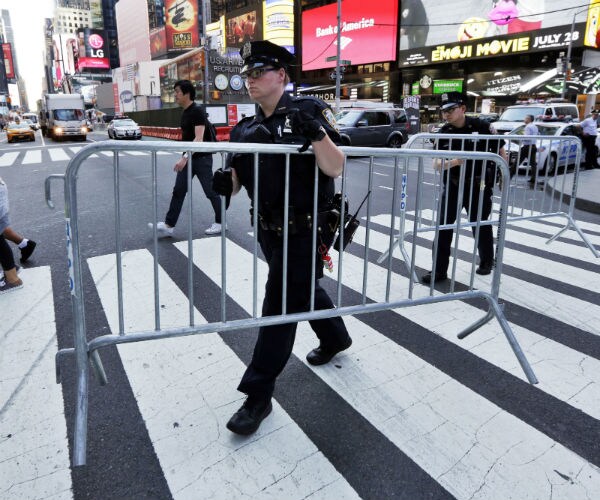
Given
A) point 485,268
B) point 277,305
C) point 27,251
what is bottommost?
point 485,268

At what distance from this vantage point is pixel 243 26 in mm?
62938

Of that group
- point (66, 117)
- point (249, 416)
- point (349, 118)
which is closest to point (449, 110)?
point (249, 416)

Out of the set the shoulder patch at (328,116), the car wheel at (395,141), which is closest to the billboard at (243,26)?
the car wheel at (395,141)

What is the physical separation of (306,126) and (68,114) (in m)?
36.1

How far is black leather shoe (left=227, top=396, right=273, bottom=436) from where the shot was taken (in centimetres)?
245

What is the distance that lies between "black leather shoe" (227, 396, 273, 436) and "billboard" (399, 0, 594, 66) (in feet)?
109

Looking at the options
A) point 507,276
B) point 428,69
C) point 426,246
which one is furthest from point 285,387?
point 428,69

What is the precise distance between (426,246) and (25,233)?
5601 millimetres

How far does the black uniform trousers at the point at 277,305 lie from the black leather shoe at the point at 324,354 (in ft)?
1.97

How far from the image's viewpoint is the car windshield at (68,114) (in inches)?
1281

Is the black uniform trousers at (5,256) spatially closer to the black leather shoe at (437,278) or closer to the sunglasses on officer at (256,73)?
the sunglasses on officer at (256,73)

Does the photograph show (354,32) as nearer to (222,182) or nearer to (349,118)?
(349,118)

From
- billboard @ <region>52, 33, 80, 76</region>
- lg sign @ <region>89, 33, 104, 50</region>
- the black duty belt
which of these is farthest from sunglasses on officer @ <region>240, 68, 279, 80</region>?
billboard @ <region>52, 33, 80, 76</region>

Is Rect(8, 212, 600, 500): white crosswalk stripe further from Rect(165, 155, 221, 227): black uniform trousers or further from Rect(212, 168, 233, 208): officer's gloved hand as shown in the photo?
Rect(165, 155, 221, 227): black uniform trousers
